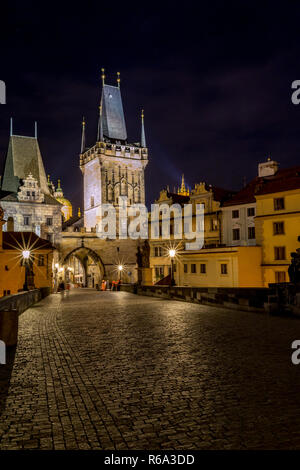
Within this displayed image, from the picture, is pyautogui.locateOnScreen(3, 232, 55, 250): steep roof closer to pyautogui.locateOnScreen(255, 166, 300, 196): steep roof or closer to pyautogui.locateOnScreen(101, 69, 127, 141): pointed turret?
pyautogui.locateOnScreen(255, 166, 300, 196): steep roof

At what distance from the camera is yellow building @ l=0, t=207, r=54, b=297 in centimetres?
3709

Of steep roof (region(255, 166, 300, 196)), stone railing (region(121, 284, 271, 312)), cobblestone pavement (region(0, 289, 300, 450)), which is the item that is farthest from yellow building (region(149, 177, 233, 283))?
cobblestone pavement (region(0, 289, 300, 450))

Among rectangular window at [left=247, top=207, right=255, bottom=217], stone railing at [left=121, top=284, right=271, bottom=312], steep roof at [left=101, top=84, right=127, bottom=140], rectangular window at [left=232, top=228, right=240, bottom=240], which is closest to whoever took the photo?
stone railing at [left=121, top=284, right=271, bottom=312]

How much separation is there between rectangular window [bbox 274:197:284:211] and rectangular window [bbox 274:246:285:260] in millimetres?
3114

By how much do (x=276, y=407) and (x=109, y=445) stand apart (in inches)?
91.3

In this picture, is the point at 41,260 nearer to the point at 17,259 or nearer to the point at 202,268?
the point at 17,259

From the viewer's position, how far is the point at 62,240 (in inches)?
2500

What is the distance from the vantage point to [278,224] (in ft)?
111

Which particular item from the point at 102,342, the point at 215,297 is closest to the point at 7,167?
the point at 215,297

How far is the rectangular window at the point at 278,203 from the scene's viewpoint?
33.5 m

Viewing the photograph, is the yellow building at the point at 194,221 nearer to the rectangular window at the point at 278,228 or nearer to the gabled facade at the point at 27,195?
the rectangular window at the point at 278,228

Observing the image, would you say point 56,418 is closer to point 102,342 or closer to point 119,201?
point 102,342

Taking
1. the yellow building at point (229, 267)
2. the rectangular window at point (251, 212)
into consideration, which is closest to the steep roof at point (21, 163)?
the yellow building at point (229, 267)

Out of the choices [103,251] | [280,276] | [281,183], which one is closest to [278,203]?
[281,183]
